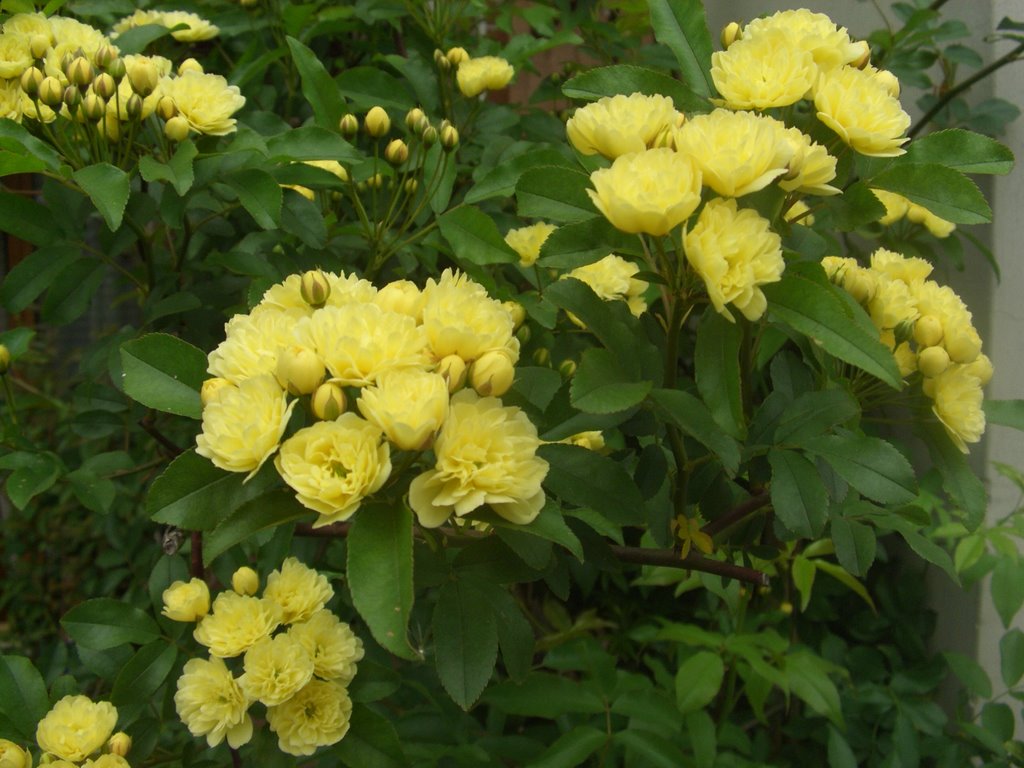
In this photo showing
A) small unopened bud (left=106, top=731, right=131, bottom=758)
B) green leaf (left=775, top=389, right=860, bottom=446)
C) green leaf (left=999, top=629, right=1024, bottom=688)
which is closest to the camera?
green leaf (left=775, top=389, right=860, bottom=446)

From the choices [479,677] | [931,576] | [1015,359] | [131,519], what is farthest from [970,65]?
[131,519]

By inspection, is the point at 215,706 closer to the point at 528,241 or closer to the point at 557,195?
the point at 557,195

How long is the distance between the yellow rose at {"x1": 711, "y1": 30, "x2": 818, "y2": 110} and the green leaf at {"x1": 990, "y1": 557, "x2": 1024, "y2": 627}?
3.07 ft

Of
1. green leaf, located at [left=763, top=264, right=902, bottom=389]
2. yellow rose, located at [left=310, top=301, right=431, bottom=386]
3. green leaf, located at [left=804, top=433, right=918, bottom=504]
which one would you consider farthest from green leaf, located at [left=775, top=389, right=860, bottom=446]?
yellow rose, located at [left=310, top=301, right=431, bottom=386]

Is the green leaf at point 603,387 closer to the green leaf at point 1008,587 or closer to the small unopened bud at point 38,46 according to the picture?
the small unopened bud at point 38,46

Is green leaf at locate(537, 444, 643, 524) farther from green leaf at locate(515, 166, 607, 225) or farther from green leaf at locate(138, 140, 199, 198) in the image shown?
green leaf at locate(138, 140, 199, 198)

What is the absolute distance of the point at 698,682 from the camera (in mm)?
1242

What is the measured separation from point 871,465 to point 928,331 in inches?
5.7

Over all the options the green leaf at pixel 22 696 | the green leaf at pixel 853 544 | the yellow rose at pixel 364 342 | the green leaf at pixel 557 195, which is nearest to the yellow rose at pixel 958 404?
the green leaf at pixel 853 544

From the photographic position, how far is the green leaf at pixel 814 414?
2.39 feet

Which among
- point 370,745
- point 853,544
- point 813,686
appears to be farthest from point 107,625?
point 813,686

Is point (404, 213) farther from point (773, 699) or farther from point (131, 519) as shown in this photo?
point (773, 699)

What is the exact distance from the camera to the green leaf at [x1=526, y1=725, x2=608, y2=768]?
1086 mm

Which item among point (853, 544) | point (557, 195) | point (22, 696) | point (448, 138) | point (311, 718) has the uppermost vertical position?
point (557, 195)
